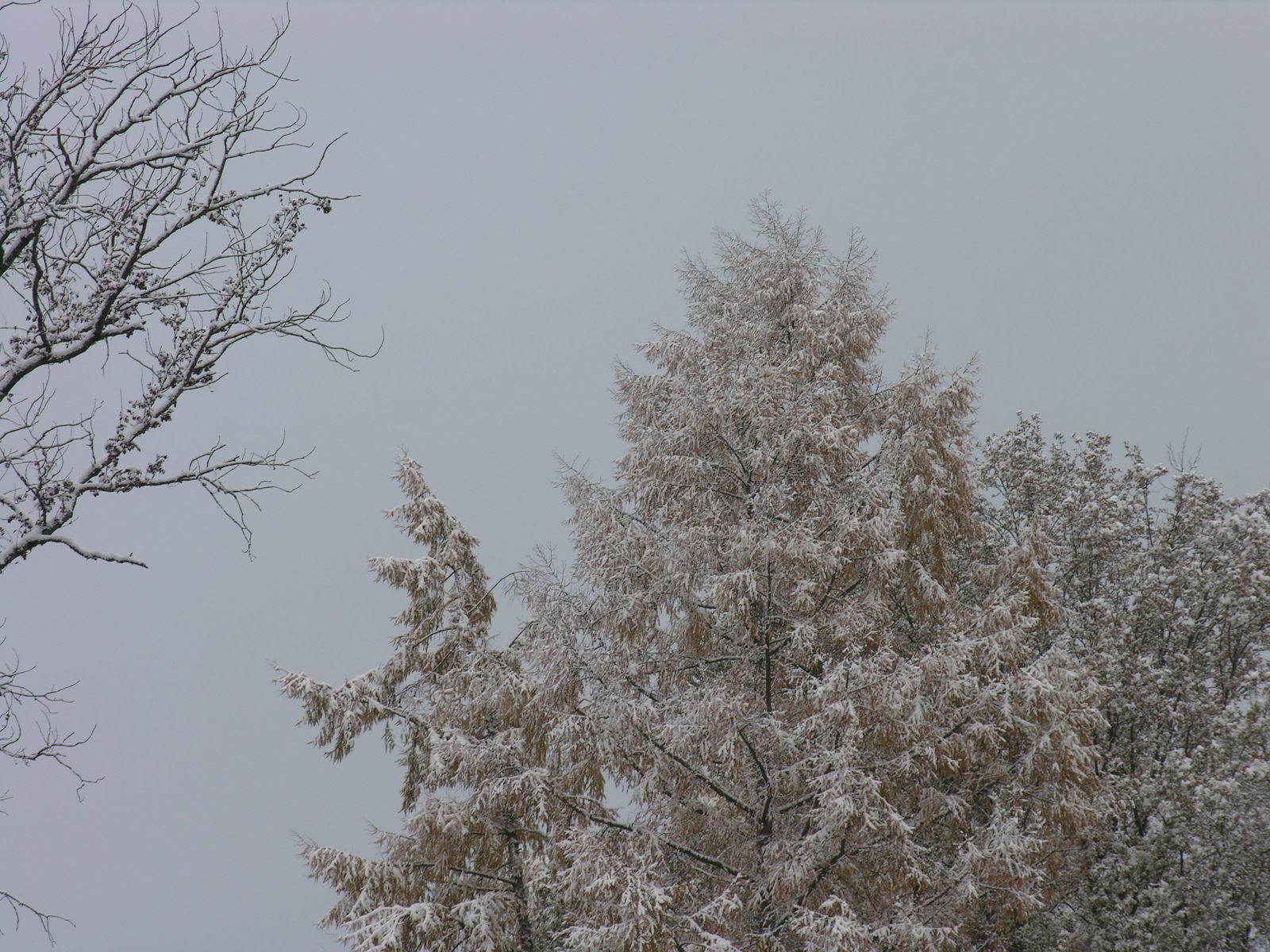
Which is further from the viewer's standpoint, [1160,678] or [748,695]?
[1160,678]

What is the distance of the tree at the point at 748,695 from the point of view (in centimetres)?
1034

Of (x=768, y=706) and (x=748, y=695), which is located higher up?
(x=748, y=695)

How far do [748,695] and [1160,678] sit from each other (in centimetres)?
824

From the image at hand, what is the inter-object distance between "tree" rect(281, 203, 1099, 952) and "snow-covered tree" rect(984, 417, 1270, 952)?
8.03 feet

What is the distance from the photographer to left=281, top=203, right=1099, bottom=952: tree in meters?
10.3

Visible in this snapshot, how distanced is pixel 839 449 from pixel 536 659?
3784 millimetres

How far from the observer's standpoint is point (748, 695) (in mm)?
10922

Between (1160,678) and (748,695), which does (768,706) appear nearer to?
(748,695)

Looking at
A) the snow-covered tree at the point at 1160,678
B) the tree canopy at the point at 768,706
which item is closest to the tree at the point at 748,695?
the tree canopy at the point at 768,706

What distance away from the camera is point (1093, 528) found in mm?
17438

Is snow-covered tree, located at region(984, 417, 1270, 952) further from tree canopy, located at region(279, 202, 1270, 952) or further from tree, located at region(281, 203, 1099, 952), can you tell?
tree, located at region(281, 203, 1099, 952)

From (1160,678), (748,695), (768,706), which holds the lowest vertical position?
(768,706)

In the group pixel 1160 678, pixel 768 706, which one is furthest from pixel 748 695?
pixel 1160 678

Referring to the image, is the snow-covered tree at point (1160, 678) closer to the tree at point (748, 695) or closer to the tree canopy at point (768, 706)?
the tree canopy at point (768, 706)
